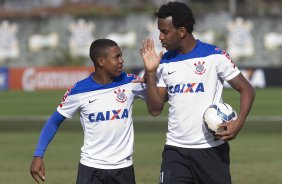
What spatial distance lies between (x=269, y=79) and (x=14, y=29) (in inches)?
724

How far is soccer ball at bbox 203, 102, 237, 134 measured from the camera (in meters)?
7.45

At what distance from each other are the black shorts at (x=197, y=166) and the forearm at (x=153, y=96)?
0.40 metres

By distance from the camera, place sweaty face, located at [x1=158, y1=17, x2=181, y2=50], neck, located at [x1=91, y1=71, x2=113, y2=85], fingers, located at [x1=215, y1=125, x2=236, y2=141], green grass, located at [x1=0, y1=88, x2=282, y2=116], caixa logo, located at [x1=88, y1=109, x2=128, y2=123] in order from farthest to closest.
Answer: green grass, located at [x1=0, y1=88, x2=282, y2=116], neck, located at [x1=91, y1=71, x2=113, y2=85], caixa logo, located at [x1=88, y1=109, x2=128, y2=123], sweaty face, located at [x1=158, y1=17, x2=181, y2=50], fingers, located at [x1=215, y1=125, x2=236, y2=141]

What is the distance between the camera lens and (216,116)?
293 inches

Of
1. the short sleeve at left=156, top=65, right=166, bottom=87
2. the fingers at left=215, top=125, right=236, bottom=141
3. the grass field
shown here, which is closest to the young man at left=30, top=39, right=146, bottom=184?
the short sleeve at left=156, top=65, right=166, bottom=87

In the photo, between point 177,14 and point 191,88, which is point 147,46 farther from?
point 191,88

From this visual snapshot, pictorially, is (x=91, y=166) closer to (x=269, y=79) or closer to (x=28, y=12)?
(x=269, y=79)

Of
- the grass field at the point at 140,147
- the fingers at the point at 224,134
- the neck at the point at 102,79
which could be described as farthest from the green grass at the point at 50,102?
the fingers at the point at 224,134

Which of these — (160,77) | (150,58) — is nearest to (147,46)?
(150,58)

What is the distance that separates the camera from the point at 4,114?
2845 centimetres

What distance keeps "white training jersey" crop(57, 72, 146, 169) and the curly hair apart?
73 centimetres

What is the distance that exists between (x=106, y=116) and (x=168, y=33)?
3.24ft

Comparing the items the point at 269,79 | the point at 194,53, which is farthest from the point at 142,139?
the point at 269,79

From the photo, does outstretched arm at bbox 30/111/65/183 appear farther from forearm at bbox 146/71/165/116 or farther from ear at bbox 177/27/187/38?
ear at bbox 177/27/187/38
